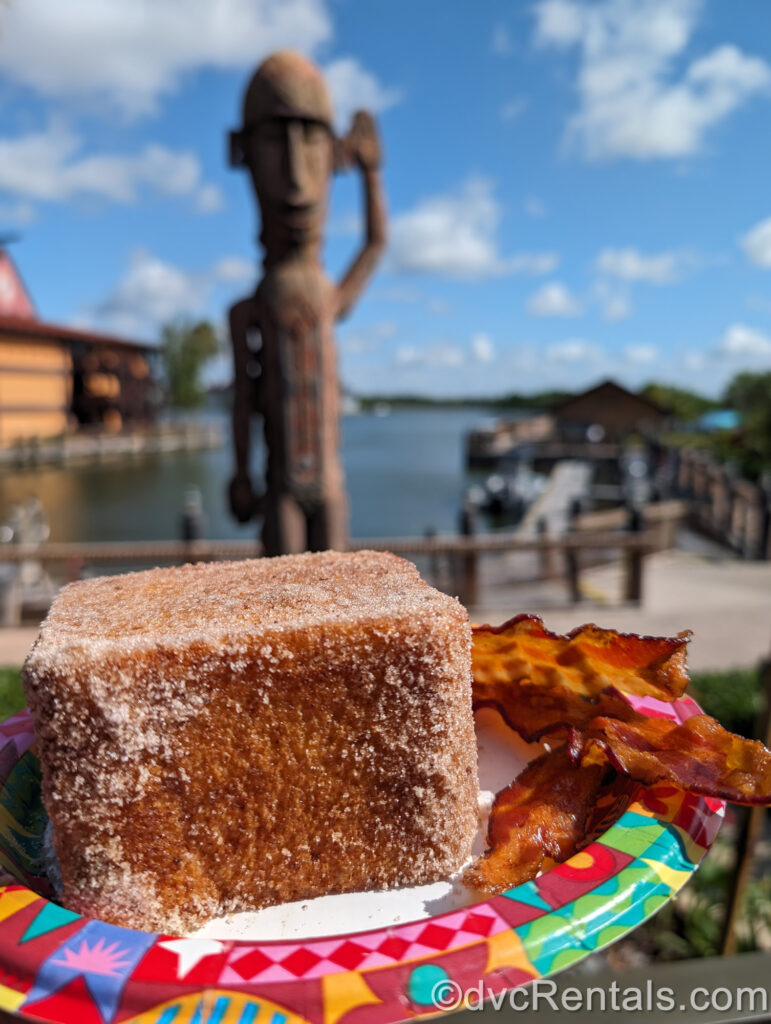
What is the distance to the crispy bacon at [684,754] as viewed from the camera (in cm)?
89

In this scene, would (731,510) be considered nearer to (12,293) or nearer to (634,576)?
(634,576)

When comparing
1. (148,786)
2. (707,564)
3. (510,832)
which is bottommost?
(707,564)

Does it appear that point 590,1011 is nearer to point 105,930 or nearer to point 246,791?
point 246,791

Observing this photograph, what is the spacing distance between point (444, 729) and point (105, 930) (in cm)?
44

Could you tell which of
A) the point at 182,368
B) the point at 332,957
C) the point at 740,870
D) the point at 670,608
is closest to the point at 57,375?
→ the point at 182,368

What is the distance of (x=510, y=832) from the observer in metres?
0.99

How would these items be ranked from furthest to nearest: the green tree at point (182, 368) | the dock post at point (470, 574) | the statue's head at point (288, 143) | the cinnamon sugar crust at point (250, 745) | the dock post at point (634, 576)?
1. the green tree at point (182, 368)
2. the dock post at point (634, 576)
3. the dock post at point (470, 574)
4. the statue's head at point (288, 143)
5. the cinnamon sugar crust at point (250, 745)

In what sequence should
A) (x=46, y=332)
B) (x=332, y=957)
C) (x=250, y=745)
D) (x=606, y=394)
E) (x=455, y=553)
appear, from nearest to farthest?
1. (x=332, y=957)
2. (x=250, y=745)
3. (x=455, y=553)
4. (x=606, y=394)
5. (x=46, y=332)

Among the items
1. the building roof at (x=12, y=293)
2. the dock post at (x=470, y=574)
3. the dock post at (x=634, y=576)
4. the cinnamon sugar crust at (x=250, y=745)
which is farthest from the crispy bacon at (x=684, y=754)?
the building roof at (x=12, y=293)

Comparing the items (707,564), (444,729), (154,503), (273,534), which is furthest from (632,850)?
(154,503)

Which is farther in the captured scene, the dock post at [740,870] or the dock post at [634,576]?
the dock post at [634,576]

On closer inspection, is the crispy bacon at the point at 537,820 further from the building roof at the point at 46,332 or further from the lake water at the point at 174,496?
the building roof at the point at 46,332

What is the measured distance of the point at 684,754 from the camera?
98cm

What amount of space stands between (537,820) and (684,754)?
22 cm
